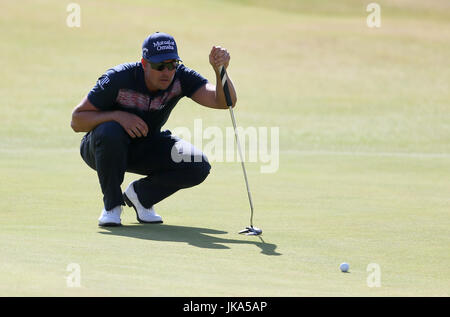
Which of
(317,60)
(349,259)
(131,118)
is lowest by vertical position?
(349,259)

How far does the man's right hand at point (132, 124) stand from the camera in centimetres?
690

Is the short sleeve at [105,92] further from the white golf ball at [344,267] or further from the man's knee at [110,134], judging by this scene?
the white golf ball at [344,267]

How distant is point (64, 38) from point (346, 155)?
16435 mm

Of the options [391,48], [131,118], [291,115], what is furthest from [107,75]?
[391,48]

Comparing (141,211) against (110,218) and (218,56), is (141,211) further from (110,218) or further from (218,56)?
(218,56)

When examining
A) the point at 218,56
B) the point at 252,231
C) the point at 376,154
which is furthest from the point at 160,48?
the point at 376,154

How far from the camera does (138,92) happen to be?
277 inches

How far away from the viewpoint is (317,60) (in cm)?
2716

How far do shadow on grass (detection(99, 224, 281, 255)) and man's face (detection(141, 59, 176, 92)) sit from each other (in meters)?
1.10

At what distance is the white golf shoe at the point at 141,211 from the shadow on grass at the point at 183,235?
0.15 m

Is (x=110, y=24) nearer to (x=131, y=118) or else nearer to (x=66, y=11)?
(x=66, y=11)

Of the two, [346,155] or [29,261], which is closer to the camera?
[29,261]
